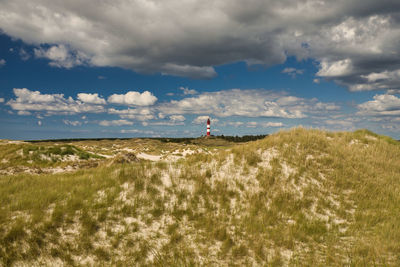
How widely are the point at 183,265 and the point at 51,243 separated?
4.69 metres

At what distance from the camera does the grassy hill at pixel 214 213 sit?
7188 millimetres

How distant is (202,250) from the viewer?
7.57 m

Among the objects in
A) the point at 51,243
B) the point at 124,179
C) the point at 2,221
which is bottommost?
the point at 51,243

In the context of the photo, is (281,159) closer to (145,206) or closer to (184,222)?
(184,222)

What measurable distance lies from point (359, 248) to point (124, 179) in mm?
10208

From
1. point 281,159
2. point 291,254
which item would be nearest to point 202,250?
point 291,254

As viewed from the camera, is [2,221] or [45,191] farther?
[45,191]

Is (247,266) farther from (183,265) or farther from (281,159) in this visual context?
(281,159)

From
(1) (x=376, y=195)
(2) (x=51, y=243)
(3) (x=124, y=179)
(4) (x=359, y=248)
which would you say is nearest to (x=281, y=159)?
(1) (x=376, y=195)

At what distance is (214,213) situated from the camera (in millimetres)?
9820

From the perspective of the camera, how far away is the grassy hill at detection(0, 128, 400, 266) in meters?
7.19

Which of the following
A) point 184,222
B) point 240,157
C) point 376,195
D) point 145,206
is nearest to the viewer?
point 184,222

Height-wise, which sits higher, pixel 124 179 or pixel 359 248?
pixel 124 179

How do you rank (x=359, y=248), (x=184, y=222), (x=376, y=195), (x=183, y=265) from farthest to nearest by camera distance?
(x=376, y=195) < (x=184, y=222) < (x=359, y=248) < (x=183, y=265)
